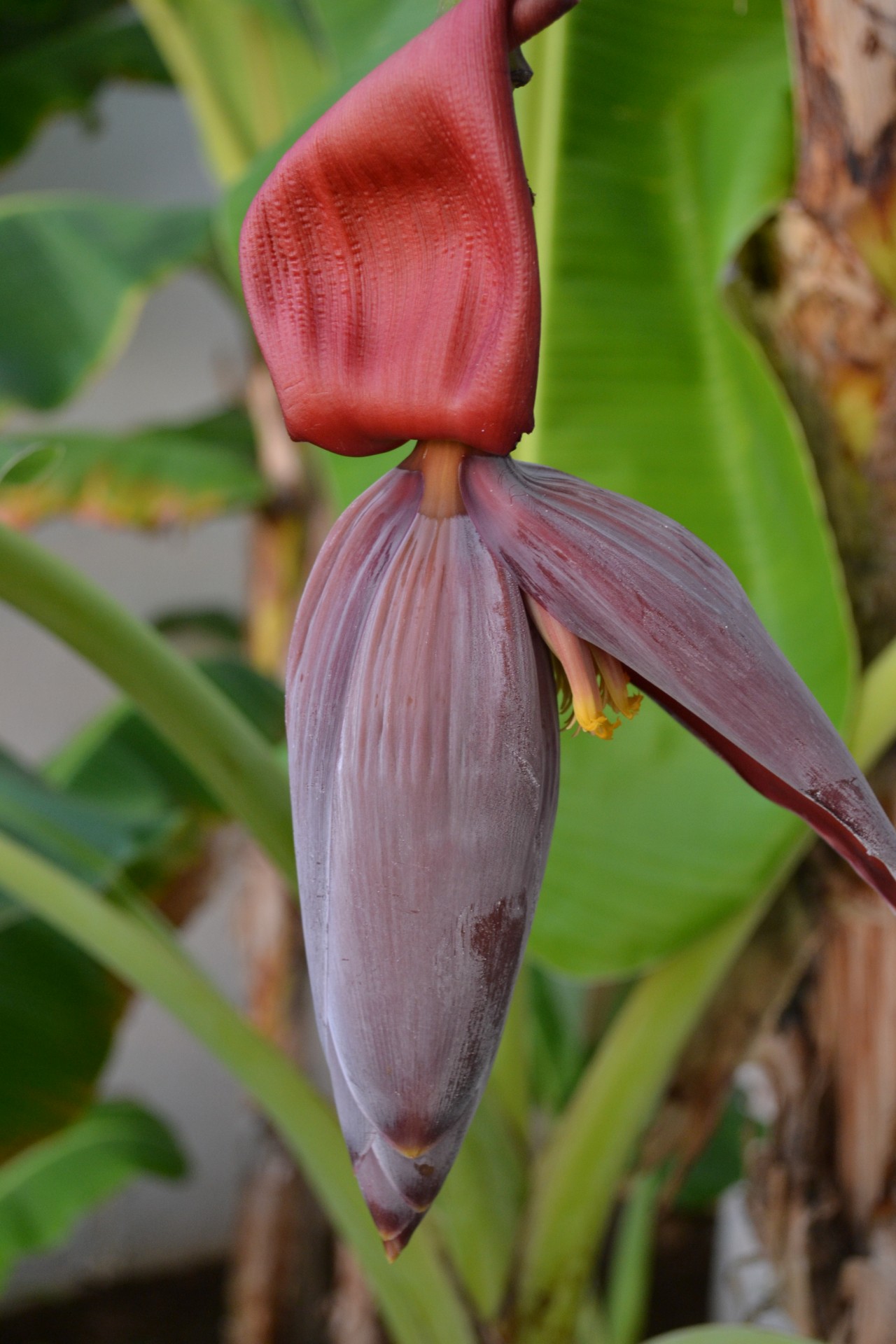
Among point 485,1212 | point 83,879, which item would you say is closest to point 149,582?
point 83,879

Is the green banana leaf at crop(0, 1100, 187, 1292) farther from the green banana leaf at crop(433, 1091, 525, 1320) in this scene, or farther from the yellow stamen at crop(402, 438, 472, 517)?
the yellow stamen at crop(402, 438, 472, 517)

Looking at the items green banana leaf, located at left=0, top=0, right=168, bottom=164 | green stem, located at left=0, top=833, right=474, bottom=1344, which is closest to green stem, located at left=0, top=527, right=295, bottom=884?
green stem, located at left=0, top=833, right=474, bottom=1344

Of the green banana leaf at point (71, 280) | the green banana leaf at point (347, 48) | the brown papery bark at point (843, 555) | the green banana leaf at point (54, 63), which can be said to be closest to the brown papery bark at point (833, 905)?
the brown papery bark at point (843, 555)

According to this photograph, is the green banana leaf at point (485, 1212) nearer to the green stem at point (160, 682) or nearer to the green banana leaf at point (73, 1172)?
the green stem at point (160, 682)

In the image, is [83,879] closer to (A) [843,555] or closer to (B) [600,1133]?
(B) [600,1133]

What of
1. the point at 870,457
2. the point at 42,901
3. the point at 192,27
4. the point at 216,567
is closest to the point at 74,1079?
the point at 42,901

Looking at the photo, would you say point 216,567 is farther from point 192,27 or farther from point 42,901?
→ point 42,901
